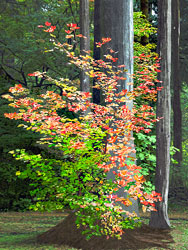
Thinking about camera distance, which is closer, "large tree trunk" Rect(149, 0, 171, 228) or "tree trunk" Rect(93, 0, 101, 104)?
"large tree trunk" Rect(149, 0, 171, 228)

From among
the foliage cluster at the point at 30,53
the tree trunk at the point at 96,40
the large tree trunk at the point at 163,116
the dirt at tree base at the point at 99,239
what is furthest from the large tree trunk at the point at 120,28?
the tree trunk at the point at 96,40

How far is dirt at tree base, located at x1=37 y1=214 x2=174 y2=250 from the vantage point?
8531mm

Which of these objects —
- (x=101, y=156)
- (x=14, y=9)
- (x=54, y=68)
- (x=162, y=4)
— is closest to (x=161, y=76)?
(x=162, y=4)

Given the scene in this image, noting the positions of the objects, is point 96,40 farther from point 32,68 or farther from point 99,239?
point 99,239

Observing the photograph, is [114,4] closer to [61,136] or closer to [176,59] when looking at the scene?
[61,136]

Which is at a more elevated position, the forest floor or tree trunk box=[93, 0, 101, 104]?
tree trunk box=[93, 0, 101, 104]

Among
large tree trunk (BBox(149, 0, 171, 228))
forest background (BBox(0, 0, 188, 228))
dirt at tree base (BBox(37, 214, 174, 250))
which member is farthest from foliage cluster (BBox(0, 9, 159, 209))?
dirt at tree base (BBox(37, 214, 174, 250))

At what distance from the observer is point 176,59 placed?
20.6m

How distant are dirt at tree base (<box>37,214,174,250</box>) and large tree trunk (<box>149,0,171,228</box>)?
1.40 meters

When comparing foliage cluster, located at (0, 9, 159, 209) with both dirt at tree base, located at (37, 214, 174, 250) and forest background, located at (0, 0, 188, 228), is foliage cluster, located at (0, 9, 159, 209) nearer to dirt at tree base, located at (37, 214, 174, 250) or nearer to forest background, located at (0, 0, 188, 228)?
forest background, located at (0, 0, 188, 228)

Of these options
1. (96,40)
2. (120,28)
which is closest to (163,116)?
(120,28)

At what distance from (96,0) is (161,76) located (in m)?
10.0

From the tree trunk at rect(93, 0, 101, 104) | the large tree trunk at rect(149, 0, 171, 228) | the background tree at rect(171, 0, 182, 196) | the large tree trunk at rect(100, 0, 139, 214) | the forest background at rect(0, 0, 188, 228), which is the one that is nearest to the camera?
the large tree trunk at rect(100, 0, 139, 214)

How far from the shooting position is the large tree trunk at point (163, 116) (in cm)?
1107
